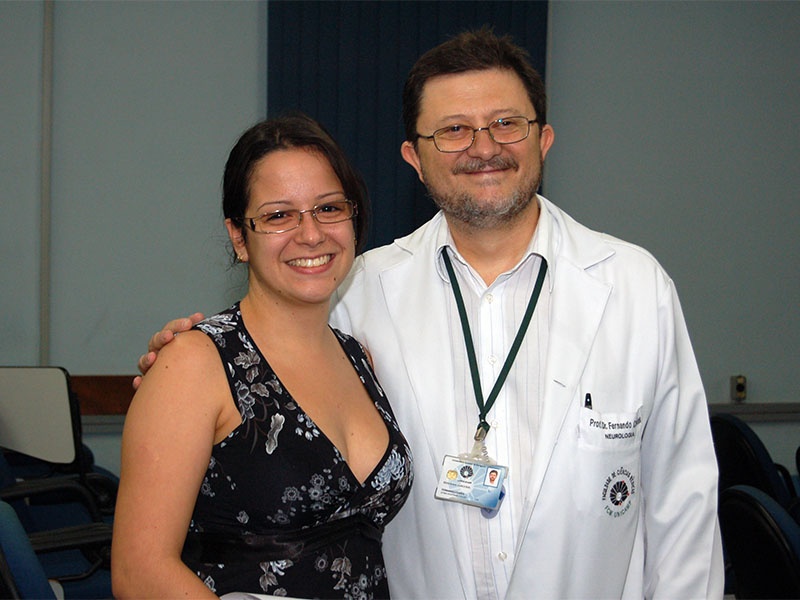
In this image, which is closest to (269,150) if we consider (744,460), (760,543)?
(760,543)

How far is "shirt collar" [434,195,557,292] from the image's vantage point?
192cm

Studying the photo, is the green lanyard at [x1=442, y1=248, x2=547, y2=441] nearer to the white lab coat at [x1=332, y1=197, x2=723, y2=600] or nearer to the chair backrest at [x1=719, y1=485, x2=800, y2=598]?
the white lab coat at [x1=332, y1=197, x2=723, y2=600]

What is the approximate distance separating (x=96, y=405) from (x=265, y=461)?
3.24 meters

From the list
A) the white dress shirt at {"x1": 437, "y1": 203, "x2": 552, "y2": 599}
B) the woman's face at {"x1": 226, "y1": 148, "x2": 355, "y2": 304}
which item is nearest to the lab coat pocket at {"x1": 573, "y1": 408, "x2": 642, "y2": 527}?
the white dress shirt at {"x1": 437, "y1": 203, "x2": 552, "y2": 599}

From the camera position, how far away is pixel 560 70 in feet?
15.2

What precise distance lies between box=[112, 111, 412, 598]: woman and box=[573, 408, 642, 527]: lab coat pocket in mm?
385

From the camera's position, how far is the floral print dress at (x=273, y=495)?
4.52ft

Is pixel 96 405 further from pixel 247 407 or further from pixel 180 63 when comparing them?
pixel 247 407

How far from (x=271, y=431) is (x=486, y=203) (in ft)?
2.41

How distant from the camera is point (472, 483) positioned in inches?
66.0

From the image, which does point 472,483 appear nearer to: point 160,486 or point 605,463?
point 605,463

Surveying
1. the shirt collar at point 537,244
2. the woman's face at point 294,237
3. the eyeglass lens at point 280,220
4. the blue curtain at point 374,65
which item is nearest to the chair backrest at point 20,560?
the woman's face at point 294,237

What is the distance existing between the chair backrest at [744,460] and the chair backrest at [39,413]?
247 centimetres

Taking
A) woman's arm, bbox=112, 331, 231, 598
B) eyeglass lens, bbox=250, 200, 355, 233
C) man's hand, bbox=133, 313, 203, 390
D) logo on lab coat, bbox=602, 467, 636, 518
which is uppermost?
eyeglass lens, bbox=250, 200, 355, 233
